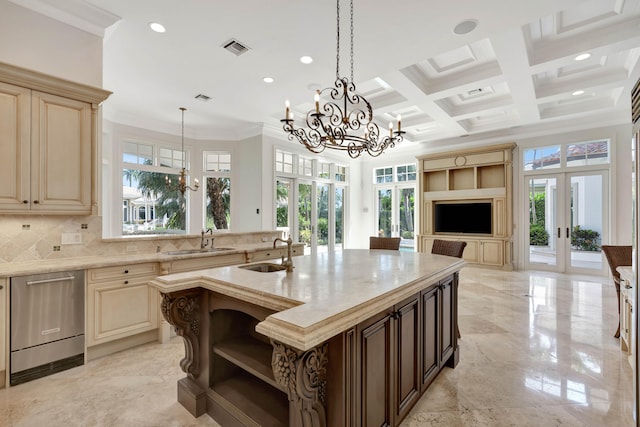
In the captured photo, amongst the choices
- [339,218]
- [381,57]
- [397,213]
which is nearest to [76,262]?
[381,57]

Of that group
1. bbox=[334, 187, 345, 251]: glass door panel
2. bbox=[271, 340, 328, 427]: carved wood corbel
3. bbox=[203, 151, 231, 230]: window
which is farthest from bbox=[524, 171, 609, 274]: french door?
bbox=[271, 340, 328, 427]: carved wood corbel

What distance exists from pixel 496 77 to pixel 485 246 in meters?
4.23

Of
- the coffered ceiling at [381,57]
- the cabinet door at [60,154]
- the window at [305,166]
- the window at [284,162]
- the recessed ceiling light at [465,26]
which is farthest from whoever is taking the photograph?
the window at [305,166]

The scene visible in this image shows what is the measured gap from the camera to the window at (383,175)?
352 inches

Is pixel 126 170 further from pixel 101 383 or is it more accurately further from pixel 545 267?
pixel 545 267

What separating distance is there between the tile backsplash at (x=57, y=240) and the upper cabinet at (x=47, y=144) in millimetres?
251

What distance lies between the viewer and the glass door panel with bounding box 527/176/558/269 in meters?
6.41

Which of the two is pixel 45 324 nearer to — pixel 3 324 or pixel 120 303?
pixel 3 324

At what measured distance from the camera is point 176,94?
4.77 metres

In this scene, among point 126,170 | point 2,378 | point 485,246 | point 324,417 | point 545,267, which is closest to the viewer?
point 324,417

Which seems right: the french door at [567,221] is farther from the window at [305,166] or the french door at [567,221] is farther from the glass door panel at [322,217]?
the window at [305,166]

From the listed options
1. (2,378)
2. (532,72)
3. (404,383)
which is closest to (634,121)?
(404,383)

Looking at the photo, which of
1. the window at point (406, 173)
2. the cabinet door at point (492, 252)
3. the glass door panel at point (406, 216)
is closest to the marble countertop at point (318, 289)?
the cabinet door at point (492, 252)

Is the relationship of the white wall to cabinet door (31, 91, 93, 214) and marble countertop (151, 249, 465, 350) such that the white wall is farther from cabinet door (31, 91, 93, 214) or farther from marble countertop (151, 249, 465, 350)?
marble countertop (151, 249, 465, 350)
